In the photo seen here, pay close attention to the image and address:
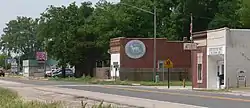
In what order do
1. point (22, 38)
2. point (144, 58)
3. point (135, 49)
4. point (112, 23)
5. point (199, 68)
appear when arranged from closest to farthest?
point (199, 68) < point (135, 49) < point (144, 58) < point (112, 23) < point (22, 38)

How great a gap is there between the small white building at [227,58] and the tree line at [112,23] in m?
29.3

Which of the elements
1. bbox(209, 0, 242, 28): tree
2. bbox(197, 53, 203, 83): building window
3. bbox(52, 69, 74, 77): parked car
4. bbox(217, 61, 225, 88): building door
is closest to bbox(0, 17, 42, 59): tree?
bbox(52, 69, 74, 77): parked car

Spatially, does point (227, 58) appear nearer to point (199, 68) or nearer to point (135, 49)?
point (199, 68)

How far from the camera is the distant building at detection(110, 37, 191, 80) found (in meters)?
66.7

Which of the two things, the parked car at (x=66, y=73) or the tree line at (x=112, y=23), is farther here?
the parked car at (x=66, y=73)

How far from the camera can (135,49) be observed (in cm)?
6706

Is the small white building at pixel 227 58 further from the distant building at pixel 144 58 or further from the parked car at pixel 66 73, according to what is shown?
the parked car at pixel 66 73

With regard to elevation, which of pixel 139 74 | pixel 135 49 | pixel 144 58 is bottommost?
pixel 139 74

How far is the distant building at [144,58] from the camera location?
219 feet

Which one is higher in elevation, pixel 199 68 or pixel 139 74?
pixel 199 68

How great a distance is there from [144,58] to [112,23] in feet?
42.4

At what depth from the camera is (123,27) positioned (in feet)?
256

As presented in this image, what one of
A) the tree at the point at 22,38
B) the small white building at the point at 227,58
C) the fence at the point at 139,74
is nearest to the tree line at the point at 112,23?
the fence at the point at 139,74

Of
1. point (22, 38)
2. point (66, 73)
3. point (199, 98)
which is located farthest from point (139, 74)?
point (22, 38)
